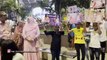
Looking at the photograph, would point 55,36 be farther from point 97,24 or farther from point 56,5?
point 56,5

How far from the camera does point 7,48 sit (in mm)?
6129

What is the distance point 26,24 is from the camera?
34.5ft

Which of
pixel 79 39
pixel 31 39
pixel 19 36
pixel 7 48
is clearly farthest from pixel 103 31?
pixel 7 48

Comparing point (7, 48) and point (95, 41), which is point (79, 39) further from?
point (7, 48)

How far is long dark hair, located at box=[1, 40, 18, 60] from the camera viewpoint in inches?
239

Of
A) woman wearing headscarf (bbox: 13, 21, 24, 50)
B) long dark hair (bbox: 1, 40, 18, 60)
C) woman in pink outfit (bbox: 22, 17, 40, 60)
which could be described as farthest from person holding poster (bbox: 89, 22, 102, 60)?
long dark hair (bbox: 1, 40, 18, 60)

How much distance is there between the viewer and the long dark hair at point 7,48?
6.07 metres

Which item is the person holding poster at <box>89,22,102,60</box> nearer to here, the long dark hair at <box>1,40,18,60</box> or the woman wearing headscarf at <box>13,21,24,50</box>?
the woman wearing headscarf at <box>13,21,24,50</box>

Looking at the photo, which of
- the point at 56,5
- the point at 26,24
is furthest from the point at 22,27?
the point at 56,5

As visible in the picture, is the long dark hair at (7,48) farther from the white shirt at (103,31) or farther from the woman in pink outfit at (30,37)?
the white shirt at (103,31)

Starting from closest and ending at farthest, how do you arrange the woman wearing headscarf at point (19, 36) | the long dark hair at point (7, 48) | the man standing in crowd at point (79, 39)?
the long dark hair at point (7, 48), the woman wearing headscarf at point (19, 36), the man standing in crowd at point (79, 39)

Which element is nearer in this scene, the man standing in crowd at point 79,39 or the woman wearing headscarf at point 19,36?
the woman wearing headscarf at point 19,36

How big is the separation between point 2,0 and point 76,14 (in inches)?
834

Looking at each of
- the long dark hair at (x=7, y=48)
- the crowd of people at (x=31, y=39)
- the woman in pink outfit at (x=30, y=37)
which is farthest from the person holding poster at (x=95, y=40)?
the long dark hair at (x=7, y=48)
